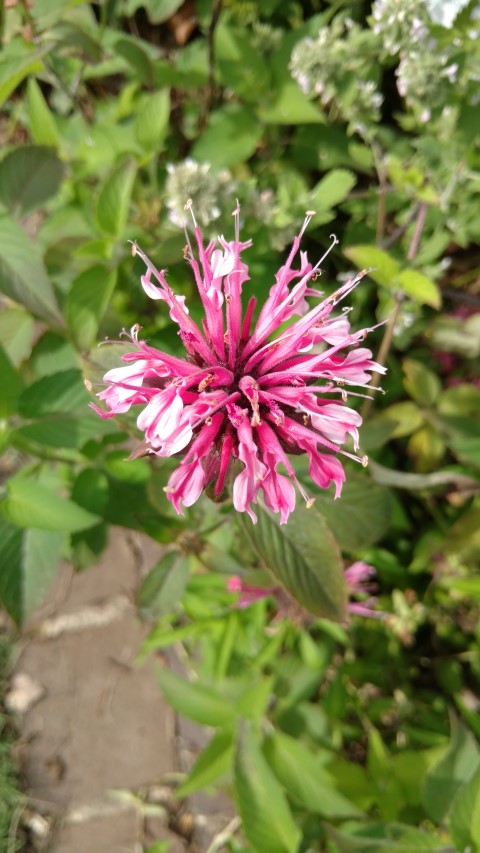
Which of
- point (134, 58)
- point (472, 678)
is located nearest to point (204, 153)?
point (134, 58)

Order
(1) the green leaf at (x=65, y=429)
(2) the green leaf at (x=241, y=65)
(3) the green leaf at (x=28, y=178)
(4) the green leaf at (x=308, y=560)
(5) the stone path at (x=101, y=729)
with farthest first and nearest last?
(5) the stone path at (x=101, y=729)
(2) the green leaf at (x=241, y=65)
(3) the green leaf at (x=28, y=178)
(1) the green leaf at (x=65, y=429)
(4) the green leaf at (x=308, y=560)

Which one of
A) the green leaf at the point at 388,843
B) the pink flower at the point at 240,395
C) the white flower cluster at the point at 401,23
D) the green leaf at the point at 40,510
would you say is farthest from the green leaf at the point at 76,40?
the green leaf at the point at 388,843

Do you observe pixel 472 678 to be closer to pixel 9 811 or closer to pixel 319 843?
pixel 319 843

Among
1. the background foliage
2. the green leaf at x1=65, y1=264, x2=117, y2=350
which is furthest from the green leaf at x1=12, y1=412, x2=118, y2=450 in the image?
the green leaf at x1=65, y1=264, x2=117, y2=350

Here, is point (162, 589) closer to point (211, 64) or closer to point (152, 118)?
point (152, 118)

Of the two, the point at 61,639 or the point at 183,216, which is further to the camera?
the point at 61,639

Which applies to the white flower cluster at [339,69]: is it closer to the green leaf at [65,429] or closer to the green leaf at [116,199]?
the green leaf at [116,199]

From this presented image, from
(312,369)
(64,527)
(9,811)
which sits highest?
(312,369)
